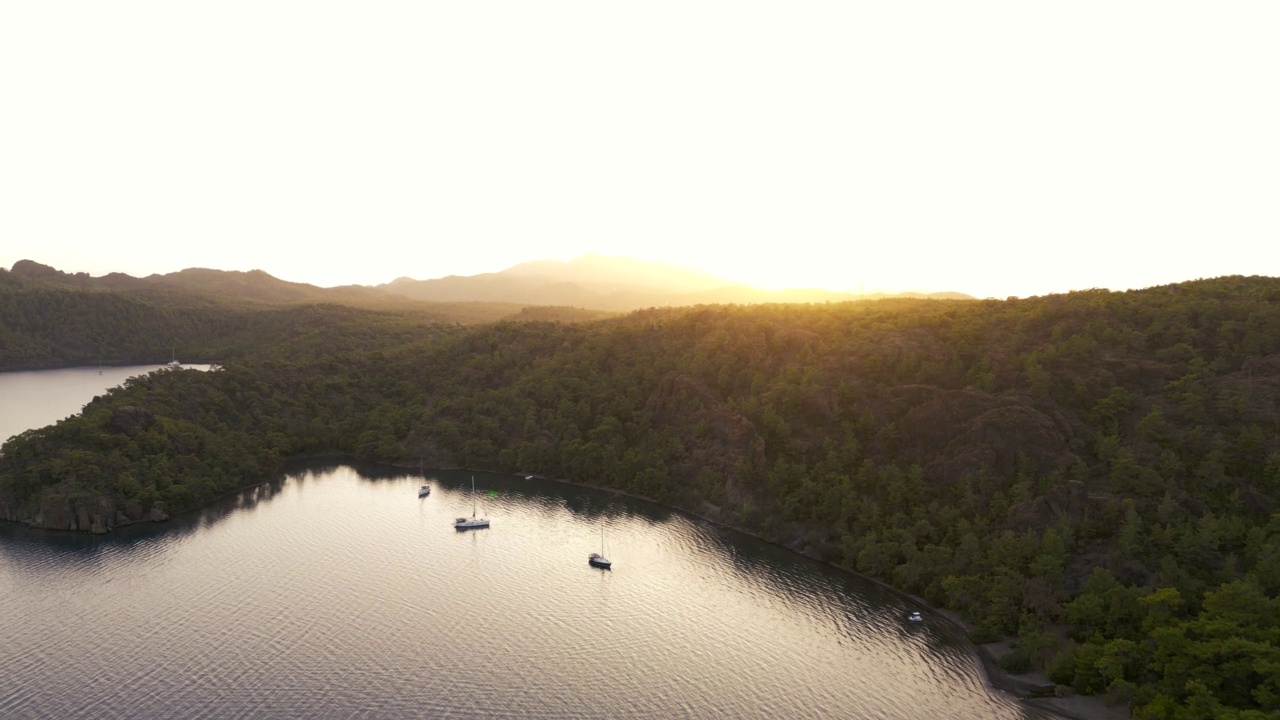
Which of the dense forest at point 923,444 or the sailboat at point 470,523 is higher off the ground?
the dense forest at point 923,444

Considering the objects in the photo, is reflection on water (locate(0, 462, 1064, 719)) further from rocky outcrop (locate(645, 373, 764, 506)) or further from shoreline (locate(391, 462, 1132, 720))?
rocky outcrop (locate(645, 373, 764, 506))

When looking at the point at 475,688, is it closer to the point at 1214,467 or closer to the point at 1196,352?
the point at 1214,467

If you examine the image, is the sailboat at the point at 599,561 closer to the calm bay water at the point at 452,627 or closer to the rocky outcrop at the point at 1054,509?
the calm bay water at the point at 452,627

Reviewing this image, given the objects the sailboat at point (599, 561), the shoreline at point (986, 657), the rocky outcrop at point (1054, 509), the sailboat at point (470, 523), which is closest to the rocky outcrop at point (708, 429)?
the shoreline at point (986, 657)

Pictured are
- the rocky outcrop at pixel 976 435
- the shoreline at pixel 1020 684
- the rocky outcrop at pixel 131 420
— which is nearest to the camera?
the shoreline at pixel 1020 684

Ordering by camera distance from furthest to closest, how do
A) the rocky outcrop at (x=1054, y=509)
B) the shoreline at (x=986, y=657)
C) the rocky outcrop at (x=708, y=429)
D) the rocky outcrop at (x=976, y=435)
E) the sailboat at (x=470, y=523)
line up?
the rocky outcrop at (x=708, y=429) → the sailboat at (x=470, y=523) → the rocky outcrop at (x=976, y=435) → the rocky outcrop at (x=1054, y=509) → the shoreline at (x=986, y=657)

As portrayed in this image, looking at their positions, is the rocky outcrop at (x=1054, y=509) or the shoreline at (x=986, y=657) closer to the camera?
the shoreline at (x=986, y=657)
